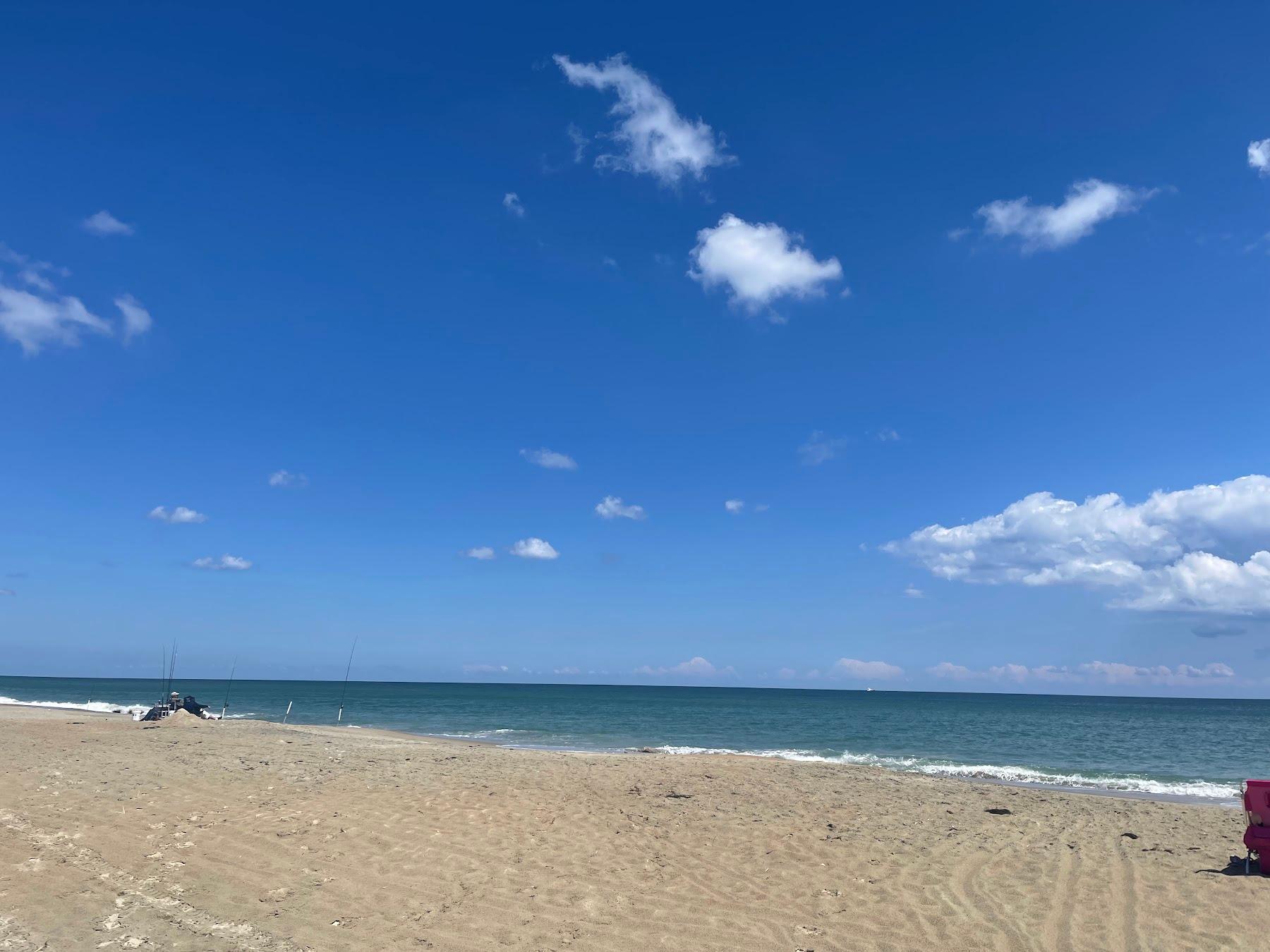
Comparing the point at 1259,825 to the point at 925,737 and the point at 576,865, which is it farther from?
the point at 925,737

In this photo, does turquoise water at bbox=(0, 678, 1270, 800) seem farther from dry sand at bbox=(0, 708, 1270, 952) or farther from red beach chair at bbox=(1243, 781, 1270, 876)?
red beach chair at bbox=(1243, 781, 1270, 876)

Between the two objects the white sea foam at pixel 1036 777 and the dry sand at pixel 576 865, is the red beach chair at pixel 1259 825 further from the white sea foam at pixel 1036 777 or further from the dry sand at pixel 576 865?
the white sea foam at pixel 1036 777

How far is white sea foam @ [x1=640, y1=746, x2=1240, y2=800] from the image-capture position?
78.6ft

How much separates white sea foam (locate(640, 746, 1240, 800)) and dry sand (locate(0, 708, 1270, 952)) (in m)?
7.23

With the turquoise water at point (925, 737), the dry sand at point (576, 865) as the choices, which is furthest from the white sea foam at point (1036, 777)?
the dry sand at point (576, 865)

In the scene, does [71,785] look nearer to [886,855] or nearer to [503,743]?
[886,855]

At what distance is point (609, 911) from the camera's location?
8906 mm

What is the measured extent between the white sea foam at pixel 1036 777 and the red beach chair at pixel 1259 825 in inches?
572

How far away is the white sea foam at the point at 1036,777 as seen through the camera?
943 inches

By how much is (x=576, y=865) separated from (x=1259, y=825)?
9.94m

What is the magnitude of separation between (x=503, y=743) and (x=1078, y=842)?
26.8 m

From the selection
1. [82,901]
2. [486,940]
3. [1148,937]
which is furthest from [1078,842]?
[82,901]

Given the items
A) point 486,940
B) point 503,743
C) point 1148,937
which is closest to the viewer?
point 486,940

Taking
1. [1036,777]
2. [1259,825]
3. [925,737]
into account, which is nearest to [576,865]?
[1259,825]
